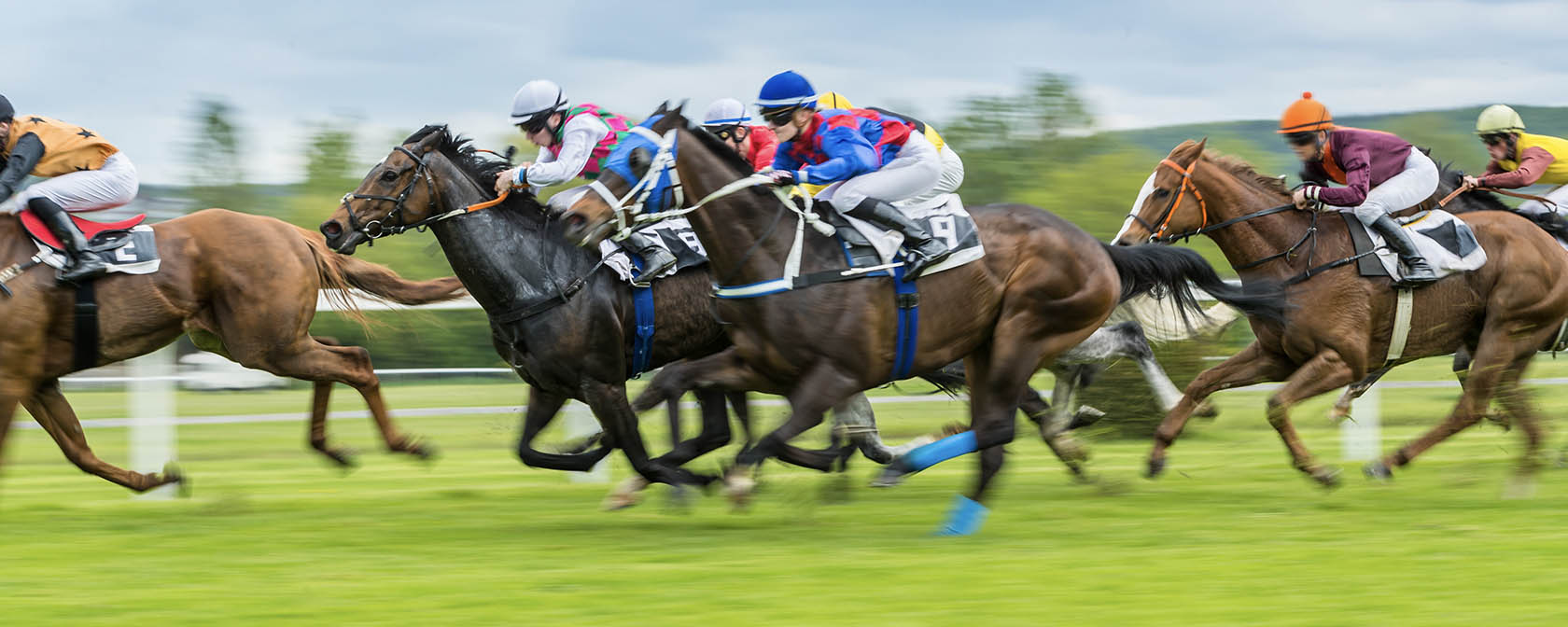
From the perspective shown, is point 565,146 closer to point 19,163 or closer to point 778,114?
point 778,114

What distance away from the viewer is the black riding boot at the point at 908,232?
560 cm

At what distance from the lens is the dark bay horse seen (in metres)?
5.42

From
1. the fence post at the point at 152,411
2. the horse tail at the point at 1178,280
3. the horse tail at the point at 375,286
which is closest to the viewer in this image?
the horse tail at the point at 1178,280

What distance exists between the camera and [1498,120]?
7.81 m

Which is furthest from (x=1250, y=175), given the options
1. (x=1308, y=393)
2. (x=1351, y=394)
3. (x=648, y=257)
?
(x=648, y=257)

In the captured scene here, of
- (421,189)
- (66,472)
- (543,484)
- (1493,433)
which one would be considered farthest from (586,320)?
(1493,433)

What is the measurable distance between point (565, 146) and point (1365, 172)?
11.6ft

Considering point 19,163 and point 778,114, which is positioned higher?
point 778,114

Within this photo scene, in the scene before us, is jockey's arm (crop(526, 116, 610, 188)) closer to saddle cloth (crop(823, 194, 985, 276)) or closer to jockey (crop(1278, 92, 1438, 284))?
saddle cloth (crop(823, 194, 985, 276))

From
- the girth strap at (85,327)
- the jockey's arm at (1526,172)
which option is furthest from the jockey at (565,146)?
the jockey's arm at (1526,172)

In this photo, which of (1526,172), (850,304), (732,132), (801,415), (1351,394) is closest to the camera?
(801,415)

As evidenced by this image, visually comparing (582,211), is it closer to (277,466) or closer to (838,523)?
(838,523)

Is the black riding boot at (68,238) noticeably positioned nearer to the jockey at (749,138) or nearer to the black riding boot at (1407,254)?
the jockey at (749,138)

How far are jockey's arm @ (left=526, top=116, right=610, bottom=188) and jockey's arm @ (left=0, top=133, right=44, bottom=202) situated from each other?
210 cm
